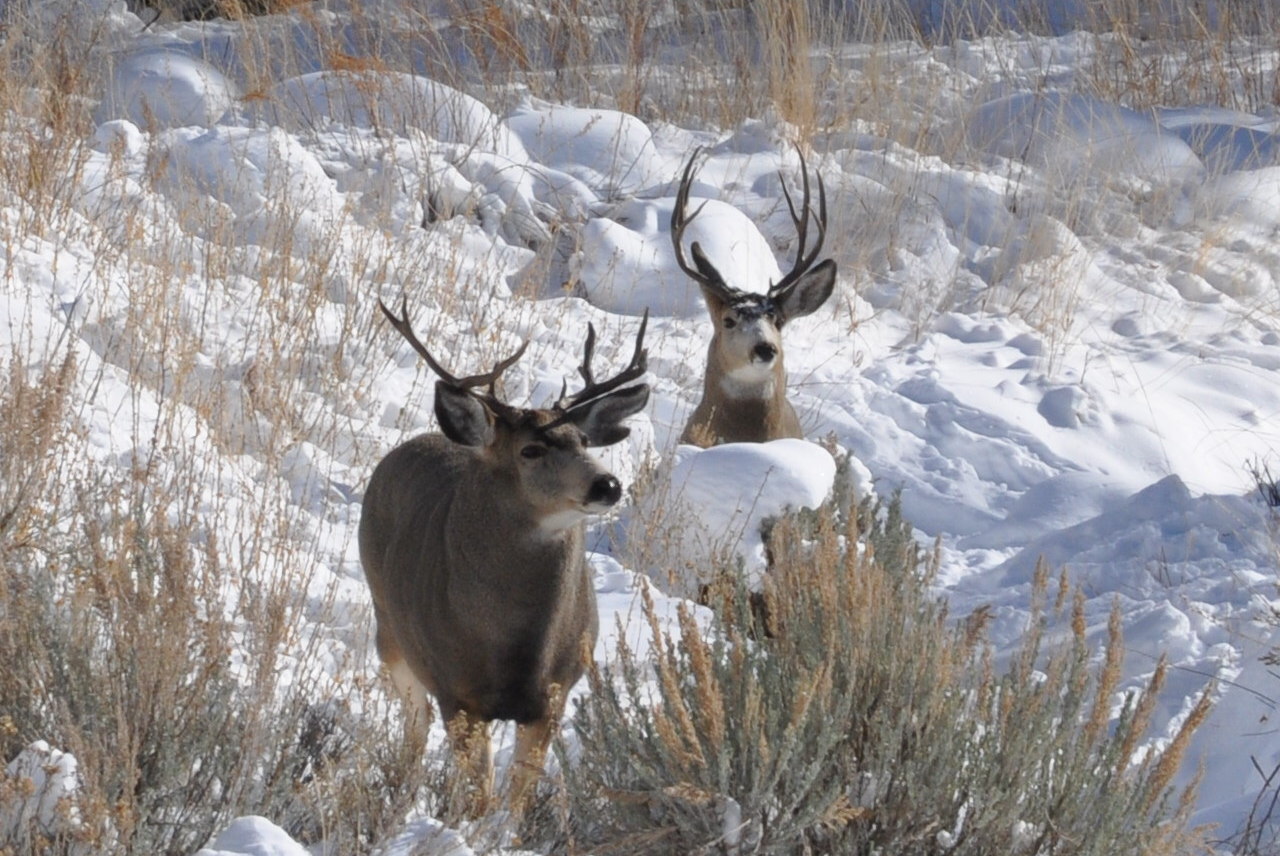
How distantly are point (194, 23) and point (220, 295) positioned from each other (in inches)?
272

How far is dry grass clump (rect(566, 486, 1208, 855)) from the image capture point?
3566 millimetres

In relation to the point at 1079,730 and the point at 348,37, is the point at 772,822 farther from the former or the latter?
the point at 348,37

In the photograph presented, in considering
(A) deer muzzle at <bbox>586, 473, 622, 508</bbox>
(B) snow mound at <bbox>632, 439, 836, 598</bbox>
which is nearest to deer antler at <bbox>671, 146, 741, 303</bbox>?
(B) snow mound at <bbox>632, 439, 836, 598</bbox>

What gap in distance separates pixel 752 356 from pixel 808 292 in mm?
500

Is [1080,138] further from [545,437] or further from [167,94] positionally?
[545,437]

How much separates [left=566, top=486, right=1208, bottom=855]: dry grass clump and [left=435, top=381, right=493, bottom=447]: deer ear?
0.91 m

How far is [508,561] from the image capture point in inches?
183

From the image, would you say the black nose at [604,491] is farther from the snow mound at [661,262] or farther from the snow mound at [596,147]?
the snow mound at [596,147]

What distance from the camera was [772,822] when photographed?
3.62 metres

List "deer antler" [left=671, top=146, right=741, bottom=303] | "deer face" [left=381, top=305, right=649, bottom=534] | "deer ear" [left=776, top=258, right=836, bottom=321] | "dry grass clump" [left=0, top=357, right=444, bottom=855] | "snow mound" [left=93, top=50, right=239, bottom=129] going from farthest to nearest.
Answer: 1. "snow mound" [left=93, top=50, right=239, bottom=129]
2. "deer antler" [left=671, top=146, right=741, bottom=303]
3. "deer ear" [left=776, top=258, right=836, bottom=321]
4. "deer face" [left=381, top=305, right=649, bottom=534]
5. "dry grass clump" [left=0, top=357, right=444, bottom=855]

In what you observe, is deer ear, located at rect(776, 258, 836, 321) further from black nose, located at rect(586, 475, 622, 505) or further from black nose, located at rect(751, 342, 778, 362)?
black nose, located at rect(586, 475, 622, 505)

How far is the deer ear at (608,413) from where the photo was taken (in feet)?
15.3

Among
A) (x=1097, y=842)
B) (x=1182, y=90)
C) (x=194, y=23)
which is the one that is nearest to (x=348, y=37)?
(x=194, y=23)

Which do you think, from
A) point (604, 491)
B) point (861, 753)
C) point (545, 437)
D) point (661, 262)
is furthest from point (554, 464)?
point (661, 262)
